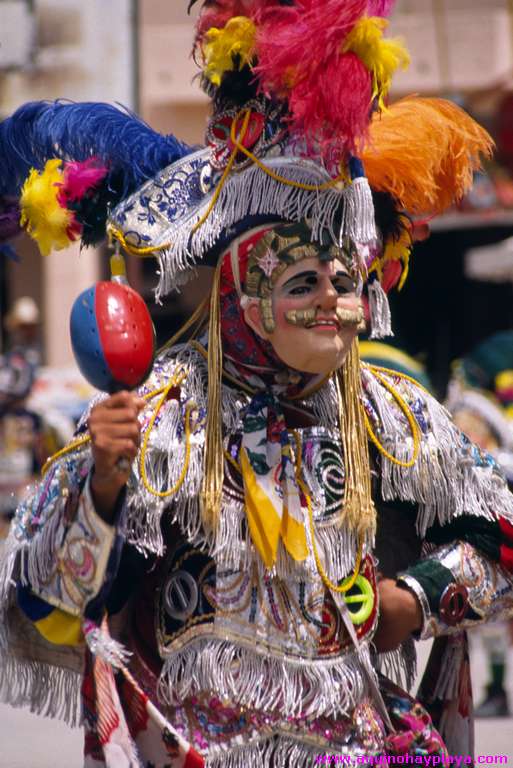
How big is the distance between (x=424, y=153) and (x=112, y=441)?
104cm

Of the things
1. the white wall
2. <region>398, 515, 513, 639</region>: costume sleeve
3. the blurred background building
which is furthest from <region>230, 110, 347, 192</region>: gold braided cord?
the white wall

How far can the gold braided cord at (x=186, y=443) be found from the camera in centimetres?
298

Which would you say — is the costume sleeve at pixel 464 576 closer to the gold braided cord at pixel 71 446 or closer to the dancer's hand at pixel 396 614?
the dancer's hand at pixel 396 614

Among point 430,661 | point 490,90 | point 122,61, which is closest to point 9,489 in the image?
point 122,61

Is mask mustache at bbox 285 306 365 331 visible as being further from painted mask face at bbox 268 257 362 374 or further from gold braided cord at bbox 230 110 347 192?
gold braided cord at bbox 230 110 347 192

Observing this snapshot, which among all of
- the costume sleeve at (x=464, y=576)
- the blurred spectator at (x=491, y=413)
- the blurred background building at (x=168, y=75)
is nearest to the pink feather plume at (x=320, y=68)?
the costume sleeve at (x=464, y=576)

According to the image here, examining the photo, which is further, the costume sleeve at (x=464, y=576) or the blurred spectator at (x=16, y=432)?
the blurred spectator at (x=16, y=432)

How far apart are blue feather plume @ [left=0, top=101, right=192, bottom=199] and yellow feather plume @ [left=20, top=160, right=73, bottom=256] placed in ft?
0.30

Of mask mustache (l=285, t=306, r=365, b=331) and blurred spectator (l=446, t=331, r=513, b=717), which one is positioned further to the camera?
blurred spectator (l=446, t=331, r=513, b=717)

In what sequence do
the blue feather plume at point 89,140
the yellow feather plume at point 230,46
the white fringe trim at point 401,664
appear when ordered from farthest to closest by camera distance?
1. the white fringe trim at point 401,664
2. the blue feather plume at point 89,140
3. the yellow feather plume at point 230,46

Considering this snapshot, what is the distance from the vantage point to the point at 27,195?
125 inches

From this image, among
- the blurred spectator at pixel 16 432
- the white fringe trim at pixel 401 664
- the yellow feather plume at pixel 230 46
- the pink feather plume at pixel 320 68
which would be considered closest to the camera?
the pink feather plume at pixel 320 68

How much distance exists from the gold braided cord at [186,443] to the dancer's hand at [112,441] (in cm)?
20

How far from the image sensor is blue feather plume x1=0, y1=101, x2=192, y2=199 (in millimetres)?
3246
